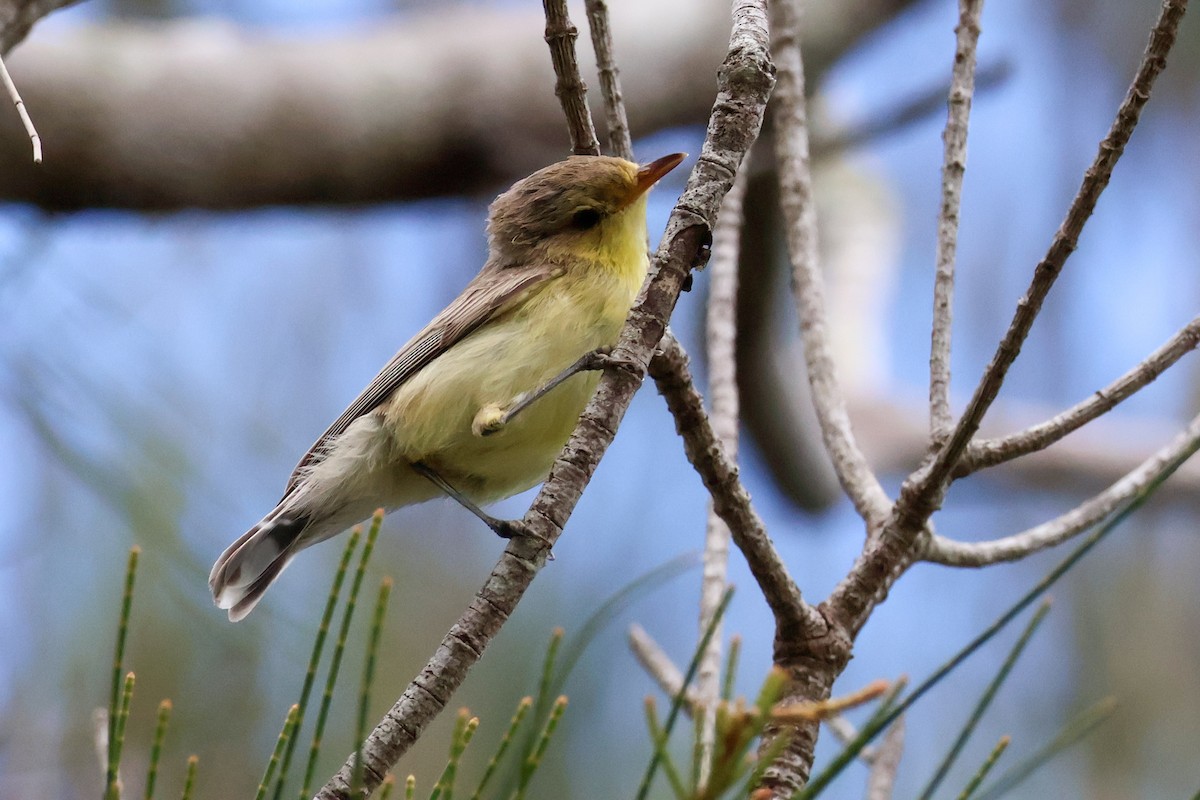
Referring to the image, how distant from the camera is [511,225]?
3.27 m

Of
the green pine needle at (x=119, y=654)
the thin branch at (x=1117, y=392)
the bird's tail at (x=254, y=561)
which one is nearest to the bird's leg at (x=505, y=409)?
the bird's tail at (x=254, y=561)

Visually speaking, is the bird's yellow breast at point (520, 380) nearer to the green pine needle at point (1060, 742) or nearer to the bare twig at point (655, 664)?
the bare twig at point (655, 664)

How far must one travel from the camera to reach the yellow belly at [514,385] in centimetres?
274

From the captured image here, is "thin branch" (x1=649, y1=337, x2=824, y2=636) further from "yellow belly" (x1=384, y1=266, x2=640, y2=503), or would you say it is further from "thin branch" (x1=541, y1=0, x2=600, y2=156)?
"yellow belly" (x1=384, y1=266, x2=640, y2=503)

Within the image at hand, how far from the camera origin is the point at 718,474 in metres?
1.96

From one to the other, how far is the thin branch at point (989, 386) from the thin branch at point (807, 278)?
122mm

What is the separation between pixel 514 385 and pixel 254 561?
85cm

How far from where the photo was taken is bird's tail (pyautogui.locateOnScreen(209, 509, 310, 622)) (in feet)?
9.66

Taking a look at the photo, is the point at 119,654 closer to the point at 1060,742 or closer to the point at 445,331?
the point at 1060,742

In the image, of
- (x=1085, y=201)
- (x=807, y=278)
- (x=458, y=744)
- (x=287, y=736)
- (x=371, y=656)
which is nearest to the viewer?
(x=371, y=656)

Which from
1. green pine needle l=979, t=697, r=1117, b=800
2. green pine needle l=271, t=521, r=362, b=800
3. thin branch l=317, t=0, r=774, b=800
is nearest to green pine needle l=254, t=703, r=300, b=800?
green pine needle l=271, t=521, r=362, b=800

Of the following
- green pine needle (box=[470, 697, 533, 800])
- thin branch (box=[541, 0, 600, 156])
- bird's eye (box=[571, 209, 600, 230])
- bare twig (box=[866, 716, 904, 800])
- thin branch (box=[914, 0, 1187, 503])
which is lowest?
green pine needle (box=[470, 697, 533, 800])

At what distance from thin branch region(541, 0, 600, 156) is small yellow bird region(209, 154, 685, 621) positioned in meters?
0.72

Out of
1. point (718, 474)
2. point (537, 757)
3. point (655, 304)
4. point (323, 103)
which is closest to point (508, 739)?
point (537, 757)
